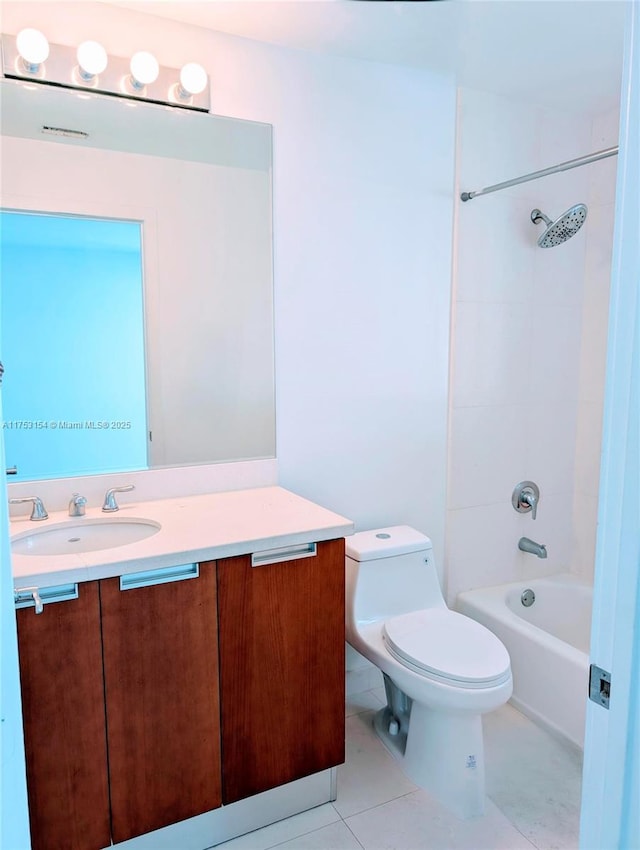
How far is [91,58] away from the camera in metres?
1.66

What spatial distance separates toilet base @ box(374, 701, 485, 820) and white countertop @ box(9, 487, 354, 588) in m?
0.71

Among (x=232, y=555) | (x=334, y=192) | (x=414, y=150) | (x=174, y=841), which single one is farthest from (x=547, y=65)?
(x=174, y=841)

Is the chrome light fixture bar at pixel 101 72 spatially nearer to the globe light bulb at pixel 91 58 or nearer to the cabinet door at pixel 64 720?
the globe light bulb at pixel 91 58

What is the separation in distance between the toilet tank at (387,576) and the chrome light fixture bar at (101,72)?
1.58m

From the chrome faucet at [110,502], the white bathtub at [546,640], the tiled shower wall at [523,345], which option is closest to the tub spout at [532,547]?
the tiled shower wall at [523,345]

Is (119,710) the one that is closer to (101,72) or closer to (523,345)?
(101,72)

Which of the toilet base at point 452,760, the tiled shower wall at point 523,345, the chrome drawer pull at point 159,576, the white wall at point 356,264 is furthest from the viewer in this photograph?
the tiled shower wall at point 523,345

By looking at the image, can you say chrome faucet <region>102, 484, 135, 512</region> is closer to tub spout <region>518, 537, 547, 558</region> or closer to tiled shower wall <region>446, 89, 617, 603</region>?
tiled shower wall <region>446, 89, 617, 603</region>

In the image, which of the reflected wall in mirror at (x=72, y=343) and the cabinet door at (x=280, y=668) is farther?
the reflected wall in mirror at (x=72, y=343)

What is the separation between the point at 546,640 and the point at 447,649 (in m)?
0.59

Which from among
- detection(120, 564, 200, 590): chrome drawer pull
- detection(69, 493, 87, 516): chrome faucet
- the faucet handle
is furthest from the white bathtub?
detection(69, 493, 87, 516): chrome faucet

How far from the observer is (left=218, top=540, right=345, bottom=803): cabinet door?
154cm

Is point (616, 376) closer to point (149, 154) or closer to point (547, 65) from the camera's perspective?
point (149, 154)

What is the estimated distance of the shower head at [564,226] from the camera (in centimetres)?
210
